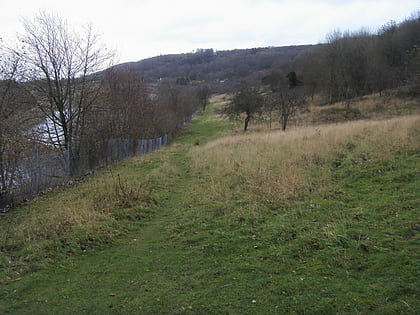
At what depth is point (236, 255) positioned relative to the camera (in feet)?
16.7

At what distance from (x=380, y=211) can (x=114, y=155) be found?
17302mm

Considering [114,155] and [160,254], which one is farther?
[114,155]

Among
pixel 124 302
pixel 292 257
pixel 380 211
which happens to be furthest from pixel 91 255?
pixel 380 211

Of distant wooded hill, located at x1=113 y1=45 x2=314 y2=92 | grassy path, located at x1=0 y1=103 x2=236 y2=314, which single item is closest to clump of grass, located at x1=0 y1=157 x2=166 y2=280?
grassy path, located at x1=0 y1=103 x2=236 y2=314

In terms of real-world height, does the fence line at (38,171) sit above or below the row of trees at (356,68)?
below

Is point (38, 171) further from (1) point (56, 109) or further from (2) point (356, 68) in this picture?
(2) point (356, 68)

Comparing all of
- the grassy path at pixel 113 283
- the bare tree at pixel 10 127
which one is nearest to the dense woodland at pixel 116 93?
the bare tree at pixel 10 127

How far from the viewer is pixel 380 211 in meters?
5.73

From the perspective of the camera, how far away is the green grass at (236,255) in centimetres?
370

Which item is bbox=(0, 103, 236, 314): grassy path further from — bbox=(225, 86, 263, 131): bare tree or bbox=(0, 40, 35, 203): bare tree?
bbox=(225, 86, 263, 131): bare tree

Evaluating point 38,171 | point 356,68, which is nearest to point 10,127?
point 38,171

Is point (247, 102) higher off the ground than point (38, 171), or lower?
higher

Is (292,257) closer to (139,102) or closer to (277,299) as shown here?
(277,299)

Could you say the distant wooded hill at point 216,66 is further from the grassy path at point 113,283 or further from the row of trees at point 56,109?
the grassy path at point 113,283
